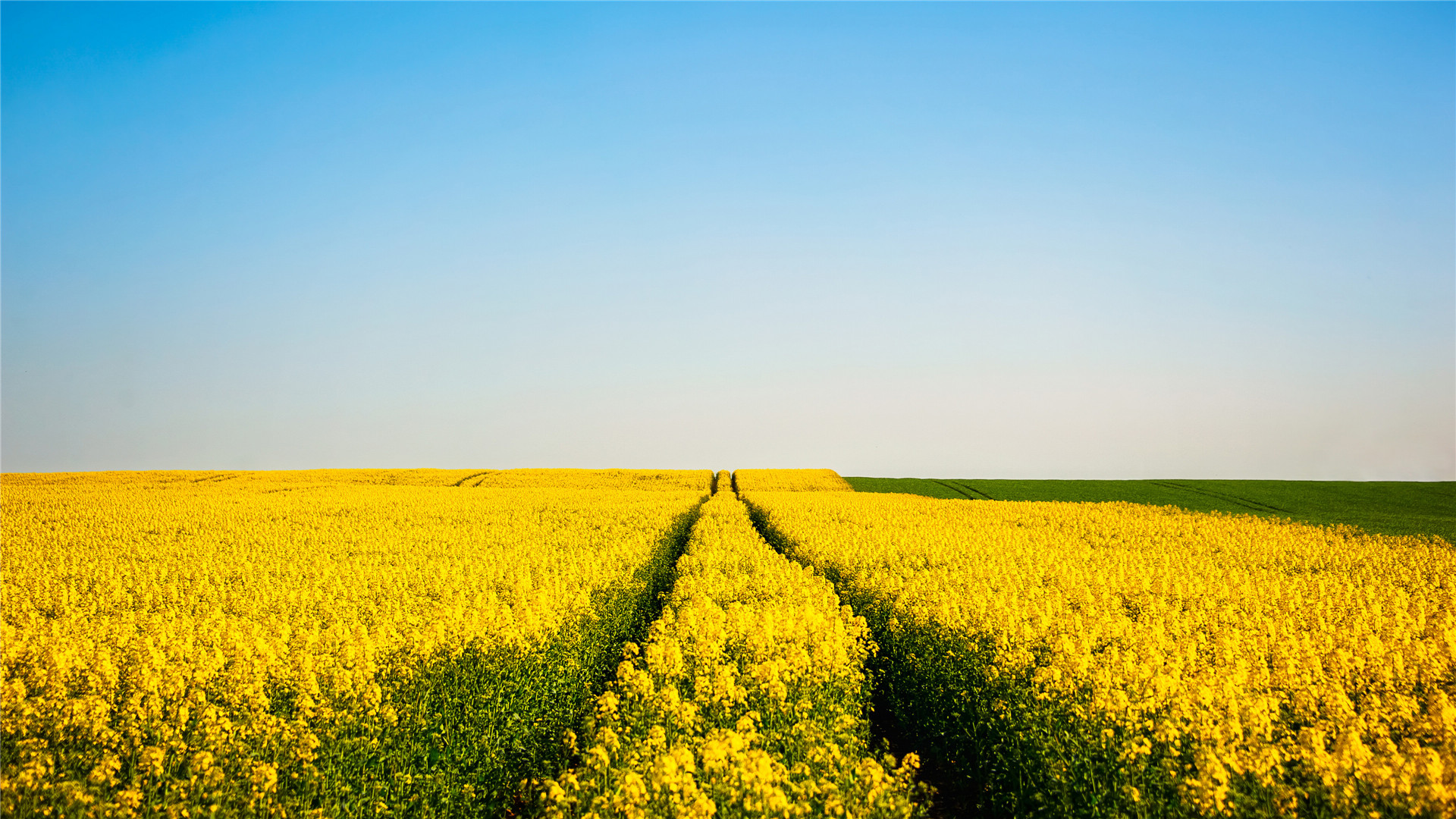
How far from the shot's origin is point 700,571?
50.7ft

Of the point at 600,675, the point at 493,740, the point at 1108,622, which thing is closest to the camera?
the point at 493,740

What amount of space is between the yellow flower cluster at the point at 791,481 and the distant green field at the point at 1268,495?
226 centimetres

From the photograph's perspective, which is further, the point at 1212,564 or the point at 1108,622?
the point at 1212,564

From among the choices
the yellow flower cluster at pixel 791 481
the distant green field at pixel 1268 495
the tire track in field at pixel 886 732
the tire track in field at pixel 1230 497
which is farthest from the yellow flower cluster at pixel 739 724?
the tire track in field at pixel 1230 497

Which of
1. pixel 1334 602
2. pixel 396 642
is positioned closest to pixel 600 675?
pixel 396 642

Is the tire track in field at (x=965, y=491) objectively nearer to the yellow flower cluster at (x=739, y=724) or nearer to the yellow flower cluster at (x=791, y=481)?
the yellow flower cluster at (x=791, y=481)

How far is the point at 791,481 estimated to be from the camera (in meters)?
56.8

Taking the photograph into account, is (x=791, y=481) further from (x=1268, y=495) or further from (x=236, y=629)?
(x=236, y=629)

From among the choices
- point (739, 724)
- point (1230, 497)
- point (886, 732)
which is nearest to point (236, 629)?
point (739, 724)

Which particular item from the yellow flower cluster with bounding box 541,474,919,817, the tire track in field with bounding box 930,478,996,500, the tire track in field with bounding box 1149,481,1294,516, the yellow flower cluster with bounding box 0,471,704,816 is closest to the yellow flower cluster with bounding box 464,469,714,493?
the tire track in field with bounding box 930,478,996,500

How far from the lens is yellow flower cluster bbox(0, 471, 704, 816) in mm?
6363

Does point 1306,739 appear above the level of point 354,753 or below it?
above

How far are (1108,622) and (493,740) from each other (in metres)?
7.86

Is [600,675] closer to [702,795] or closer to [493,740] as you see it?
[493,740]
